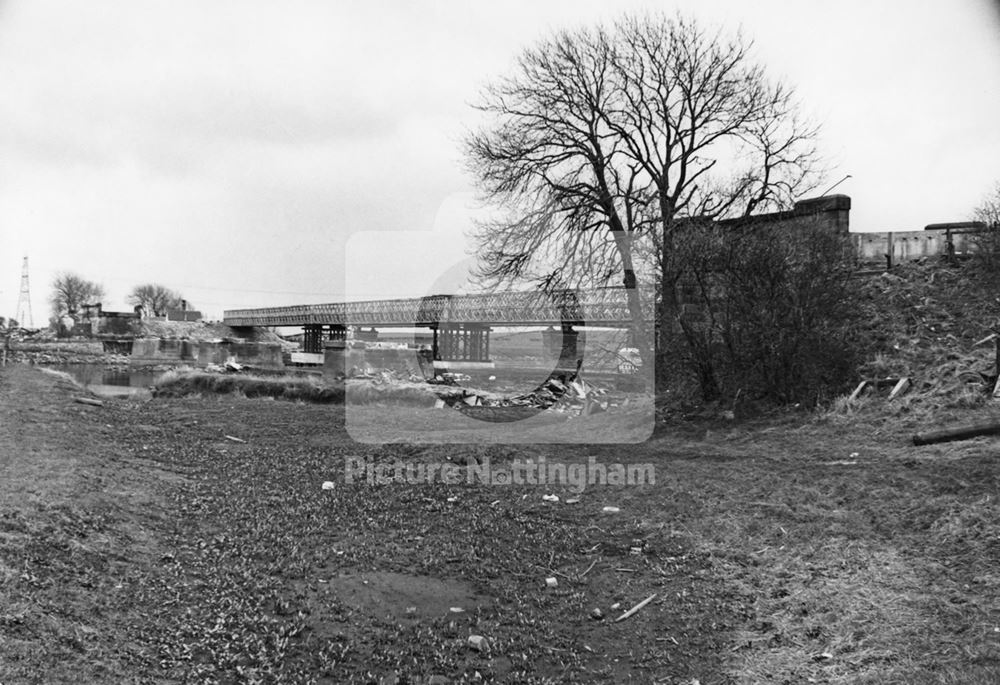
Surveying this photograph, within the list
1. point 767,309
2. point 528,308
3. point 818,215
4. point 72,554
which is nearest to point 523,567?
point 72,554

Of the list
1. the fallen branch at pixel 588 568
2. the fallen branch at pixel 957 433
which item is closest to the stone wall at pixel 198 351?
the fallen branch at pixel 957 433

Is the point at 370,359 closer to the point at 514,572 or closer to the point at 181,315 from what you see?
the point at 514,572

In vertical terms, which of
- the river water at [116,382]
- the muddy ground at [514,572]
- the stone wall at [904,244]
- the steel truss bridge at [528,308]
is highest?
the stone wall at [904,244]

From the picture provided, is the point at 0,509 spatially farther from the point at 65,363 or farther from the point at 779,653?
the point at 65,363

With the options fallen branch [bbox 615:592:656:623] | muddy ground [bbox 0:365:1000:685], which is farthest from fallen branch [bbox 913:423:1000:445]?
fallen branch [bbox 615:592:656:623]

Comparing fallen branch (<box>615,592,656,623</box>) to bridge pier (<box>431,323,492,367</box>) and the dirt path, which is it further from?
bridge pier (<box>431,323,492,367</box>)

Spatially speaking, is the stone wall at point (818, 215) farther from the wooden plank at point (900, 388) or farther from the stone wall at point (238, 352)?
the stone wall at point (238, 352)

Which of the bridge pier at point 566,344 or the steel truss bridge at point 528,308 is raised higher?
the steel truss bridge at point 528,308

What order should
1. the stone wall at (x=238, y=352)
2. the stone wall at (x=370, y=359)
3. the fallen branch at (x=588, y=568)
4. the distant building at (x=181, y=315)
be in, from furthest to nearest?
1. the distant building at (x=181, y=315)
2. the stone wall at (x=238, y=352)
3. the stone wall at (x=370, y=359)
4. the fallen branch at (x=588, y=568)

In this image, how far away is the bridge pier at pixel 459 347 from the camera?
32406 mm

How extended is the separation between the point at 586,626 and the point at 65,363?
5885 centimetres

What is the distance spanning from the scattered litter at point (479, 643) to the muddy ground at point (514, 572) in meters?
0.02

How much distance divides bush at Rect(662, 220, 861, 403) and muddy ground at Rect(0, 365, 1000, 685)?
2.25 metres

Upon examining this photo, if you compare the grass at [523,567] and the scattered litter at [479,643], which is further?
the scattered litter at [479,643]
